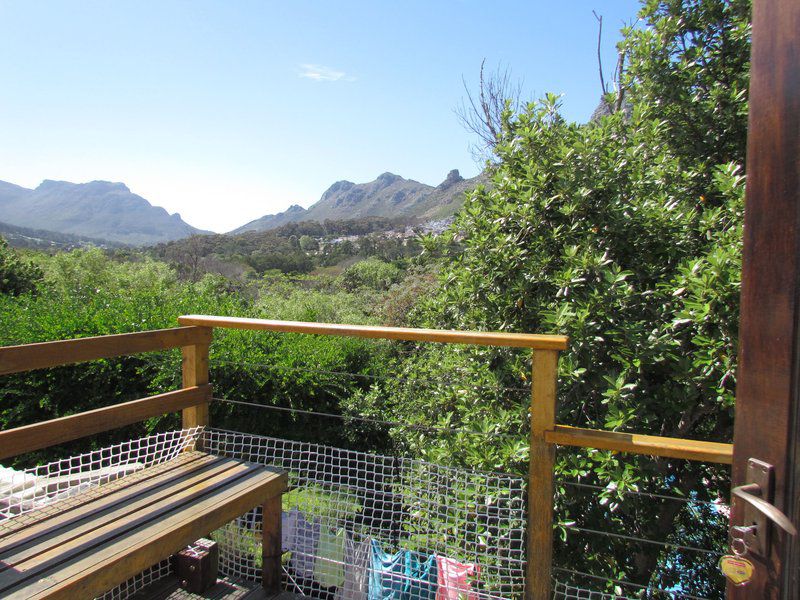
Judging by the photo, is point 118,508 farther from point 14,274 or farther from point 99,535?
point 14,274

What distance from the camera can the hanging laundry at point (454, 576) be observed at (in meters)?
2.04

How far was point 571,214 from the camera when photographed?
2475 millimetres

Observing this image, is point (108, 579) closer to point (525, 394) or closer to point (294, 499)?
point (294, 499)

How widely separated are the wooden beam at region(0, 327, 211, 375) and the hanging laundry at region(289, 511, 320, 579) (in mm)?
1030

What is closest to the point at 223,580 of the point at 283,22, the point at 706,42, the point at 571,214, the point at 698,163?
the point at 571,214

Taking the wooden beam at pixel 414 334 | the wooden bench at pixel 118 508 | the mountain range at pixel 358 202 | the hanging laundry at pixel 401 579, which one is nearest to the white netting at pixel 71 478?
the wooden bench at pixel 118 508

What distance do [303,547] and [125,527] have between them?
1.04 meters

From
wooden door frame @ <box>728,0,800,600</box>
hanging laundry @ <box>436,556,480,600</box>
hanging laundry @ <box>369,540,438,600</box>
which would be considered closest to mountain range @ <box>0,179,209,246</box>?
hanging laundry @ <box>369,540,438,600</box>

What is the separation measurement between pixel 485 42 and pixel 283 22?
4.03 m

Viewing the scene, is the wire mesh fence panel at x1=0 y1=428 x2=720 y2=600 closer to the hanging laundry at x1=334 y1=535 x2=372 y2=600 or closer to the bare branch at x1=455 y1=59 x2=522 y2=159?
the hanging laundry at x1=334 y1=535 x2=372 y2=600

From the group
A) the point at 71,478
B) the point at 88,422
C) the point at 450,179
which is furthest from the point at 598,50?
the point at 450,179

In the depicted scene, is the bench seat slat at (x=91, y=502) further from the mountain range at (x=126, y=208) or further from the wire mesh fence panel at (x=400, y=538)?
the mountain range at (x=126, y=208)

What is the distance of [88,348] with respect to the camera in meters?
1.89

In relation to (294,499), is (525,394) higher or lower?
higher
